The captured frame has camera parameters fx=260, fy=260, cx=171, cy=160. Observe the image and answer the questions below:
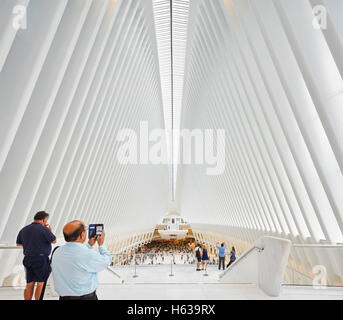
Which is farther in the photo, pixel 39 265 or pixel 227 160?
pixel 227 160

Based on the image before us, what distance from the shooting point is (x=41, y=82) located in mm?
5793

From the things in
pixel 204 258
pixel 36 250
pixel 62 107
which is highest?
pixel 62 107

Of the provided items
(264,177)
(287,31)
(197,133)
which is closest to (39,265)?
(287,31)

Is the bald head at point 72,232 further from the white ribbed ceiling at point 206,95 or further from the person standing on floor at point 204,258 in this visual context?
the person standing on floor at point 204,258

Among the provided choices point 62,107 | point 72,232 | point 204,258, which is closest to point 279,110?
point 62,107

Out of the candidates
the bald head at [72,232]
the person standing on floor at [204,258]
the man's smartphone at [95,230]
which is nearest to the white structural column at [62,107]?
the man's smartphone at [95,230]

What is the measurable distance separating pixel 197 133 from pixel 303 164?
17.6 metres

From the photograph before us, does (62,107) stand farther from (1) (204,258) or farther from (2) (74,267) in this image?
(1) (204,258)

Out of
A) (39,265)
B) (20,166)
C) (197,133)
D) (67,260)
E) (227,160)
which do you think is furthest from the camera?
(197,133)

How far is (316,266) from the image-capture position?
5.85 m

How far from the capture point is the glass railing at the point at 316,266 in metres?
4.95

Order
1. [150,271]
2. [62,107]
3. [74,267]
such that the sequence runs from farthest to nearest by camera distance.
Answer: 1. [150,271]
2. [62,107]
3. [74,267]

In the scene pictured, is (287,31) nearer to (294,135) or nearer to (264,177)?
(294,135)

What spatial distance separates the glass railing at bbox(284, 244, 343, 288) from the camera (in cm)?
495
